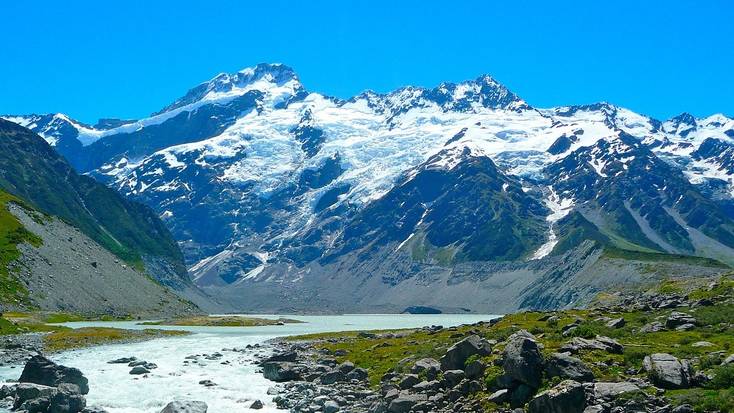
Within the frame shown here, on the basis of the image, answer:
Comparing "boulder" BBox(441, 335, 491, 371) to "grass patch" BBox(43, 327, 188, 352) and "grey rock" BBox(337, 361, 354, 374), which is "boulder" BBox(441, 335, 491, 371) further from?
"grass patch" BBox(43, 327, 188, 352)

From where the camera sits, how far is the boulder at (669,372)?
4581 centimetres

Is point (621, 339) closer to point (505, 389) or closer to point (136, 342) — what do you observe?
point (505, 389)

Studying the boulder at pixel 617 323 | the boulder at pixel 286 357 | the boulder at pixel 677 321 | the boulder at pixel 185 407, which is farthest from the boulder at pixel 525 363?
the boulder at pixel 286 357

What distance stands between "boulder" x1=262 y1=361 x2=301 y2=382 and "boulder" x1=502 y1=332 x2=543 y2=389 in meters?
30.2

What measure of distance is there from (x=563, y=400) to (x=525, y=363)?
5471mm

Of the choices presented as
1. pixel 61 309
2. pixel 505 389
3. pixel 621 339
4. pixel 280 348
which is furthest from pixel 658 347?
pixel 61 309

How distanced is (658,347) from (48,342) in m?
91.7

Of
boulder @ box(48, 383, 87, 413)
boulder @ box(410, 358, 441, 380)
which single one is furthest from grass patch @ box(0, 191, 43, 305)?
boulder @ box(410, 358, 441, 380)

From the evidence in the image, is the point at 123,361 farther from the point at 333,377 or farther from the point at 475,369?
the point at 475,369

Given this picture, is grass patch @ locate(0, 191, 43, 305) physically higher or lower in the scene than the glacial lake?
higher

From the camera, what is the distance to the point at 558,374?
4891 centimetres

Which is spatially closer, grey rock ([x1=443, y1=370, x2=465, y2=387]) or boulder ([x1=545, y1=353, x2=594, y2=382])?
boulder ([x1=545, y1=353, x2=594, y2=382])

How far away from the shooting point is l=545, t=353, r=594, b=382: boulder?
1913 inches

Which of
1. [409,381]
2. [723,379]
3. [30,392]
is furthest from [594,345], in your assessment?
[30,392]
